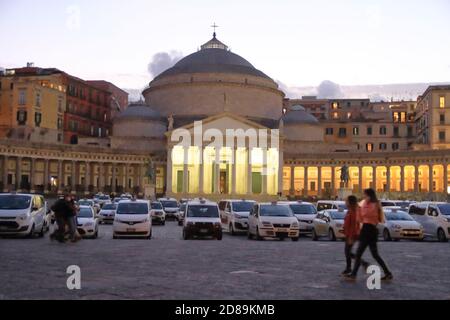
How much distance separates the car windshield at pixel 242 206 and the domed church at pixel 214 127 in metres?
51.2

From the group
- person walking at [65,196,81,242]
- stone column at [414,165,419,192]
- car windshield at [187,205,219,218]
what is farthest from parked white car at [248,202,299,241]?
stone column at [414,165,419,192]

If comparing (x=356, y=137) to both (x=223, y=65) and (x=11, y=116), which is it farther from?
(x=11, y=116)

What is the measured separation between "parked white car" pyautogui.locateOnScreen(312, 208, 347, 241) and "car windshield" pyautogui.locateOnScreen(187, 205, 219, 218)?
5.30 metres

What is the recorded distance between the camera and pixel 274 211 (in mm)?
31969

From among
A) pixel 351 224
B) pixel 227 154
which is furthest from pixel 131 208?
pixel 227 154

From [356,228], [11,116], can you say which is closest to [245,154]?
[11,116]

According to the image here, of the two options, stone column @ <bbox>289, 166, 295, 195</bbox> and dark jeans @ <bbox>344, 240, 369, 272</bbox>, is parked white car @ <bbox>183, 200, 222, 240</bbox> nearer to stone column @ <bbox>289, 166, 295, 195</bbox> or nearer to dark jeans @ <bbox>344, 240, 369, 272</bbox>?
dark jeans @ <bbox>344, 240, 369, 272</bbox>

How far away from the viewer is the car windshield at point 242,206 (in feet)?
119

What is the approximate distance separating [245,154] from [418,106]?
42709 mm

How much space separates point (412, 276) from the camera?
1619cm

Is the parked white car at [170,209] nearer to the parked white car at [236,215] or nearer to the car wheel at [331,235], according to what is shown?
the parked white car at [236,215]

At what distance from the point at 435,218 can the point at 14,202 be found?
20773 mm
